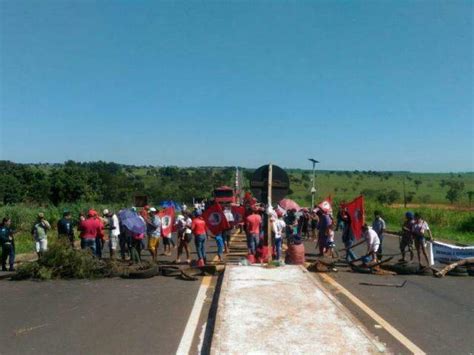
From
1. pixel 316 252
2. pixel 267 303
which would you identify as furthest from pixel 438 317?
pixel 316 252

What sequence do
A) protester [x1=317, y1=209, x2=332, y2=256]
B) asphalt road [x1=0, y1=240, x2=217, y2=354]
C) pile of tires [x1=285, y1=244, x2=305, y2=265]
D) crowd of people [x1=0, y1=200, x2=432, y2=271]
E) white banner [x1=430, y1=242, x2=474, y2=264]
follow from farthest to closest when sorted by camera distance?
protester [x1=317, y1=209, x2=332, y2=256]
crowd of people [x1=0, y1=200, x2=432, y2=271]
white banner [x1=430, y1=242, x2=474, y2=264]
pile of tires [x1=285, y1=244, x2=305, y2=265]
asphalt road [x1=0, y1=240, x2=217, y2=354]

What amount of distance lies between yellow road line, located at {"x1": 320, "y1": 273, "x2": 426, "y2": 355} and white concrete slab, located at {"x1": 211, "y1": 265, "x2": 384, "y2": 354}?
520mm

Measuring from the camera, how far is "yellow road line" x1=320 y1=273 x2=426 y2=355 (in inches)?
284

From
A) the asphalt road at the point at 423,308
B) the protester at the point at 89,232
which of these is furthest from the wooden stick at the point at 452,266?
the protester at the point at 89,232

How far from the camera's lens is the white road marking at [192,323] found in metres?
7.17

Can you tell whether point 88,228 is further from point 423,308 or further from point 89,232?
point 423,308

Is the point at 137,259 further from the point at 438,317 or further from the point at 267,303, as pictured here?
the point at 438,317

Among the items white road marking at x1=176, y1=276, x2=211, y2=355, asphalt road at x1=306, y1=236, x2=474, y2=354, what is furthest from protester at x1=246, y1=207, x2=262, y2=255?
white road marking at x1=176, y1=276, x2=211, y2=355

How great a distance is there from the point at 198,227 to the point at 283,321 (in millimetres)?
7713

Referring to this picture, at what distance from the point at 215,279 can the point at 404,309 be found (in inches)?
192

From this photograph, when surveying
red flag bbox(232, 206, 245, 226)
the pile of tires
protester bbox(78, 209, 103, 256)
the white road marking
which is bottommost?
the white road marking

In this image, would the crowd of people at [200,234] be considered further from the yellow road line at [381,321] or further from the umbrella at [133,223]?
the yellow road line at [381,321]

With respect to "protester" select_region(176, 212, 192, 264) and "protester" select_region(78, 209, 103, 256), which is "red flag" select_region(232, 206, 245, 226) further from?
"protester" select_region(78, 209, 103, 256)

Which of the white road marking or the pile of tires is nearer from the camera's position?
the white road marking
